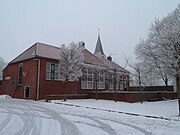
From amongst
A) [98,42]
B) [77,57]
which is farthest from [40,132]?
[98,42]

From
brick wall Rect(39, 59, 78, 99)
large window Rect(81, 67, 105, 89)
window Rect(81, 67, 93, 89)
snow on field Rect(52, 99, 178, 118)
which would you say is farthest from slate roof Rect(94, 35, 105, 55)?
snow on field Rect(52, 99, 178, 118)

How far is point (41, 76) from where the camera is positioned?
27891 mm

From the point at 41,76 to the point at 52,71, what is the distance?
2055mm

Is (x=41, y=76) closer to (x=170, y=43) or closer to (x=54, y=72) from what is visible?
(x=54, y=72)

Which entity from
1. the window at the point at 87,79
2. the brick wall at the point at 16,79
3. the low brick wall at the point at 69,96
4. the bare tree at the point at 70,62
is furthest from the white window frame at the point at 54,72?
the window at the point at 87,79

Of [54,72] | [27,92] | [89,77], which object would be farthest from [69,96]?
[89,77]

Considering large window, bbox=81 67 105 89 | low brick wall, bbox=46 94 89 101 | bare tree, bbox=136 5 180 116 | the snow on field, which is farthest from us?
large window, bbox=81 67 105 89

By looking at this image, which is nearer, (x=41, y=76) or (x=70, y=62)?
(x=70, y=62)

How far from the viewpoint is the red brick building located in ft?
91.6

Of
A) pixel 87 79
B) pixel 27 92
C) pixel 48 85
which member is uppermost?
pixel 87 79

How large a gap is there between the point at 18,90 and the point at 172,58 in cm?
2305

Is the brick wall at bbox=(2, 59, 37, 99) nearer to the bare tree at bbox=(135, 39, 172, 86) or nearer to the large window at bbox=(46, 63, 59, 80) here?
the large window at bbox=(46, 63, 59, 80)

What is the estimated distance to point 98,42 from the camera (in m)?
57.4

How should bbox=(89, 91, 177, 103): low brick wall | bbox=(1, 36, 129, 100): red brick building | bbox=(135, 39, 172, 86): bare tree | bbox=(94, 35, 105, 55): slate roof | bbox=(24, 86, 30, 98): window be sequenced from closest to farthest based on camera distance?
bbox=(135, 39, 172, 86): bare tree < bbox=(89, 91, 177, 103): low brick wall < bbox=(1, 36, 129, 100): red brick building < bbox=(24, 86, 30, 98): window < bbox=(94, 35, 105, 55): slate roof
